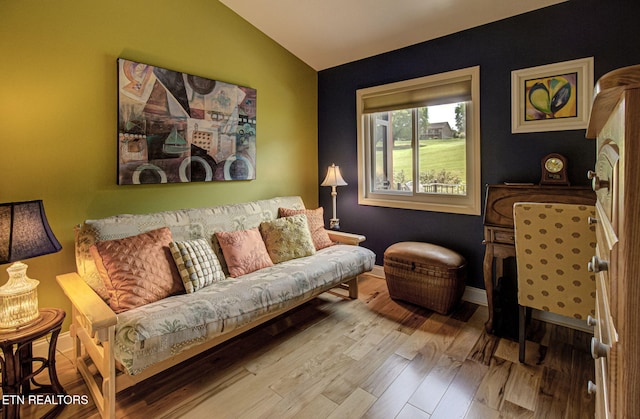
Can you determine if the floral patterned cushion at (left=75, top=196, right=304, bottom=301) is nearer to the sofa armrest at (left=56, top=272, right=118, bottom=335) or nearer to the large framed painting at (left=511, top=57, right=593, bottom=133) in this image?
the sofa armrest at (left=56, top=272, right=118, bottom=335)

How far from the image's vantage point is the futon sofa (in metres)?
1.68

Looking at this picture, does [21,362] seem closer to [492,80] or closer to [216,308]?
[216,308]

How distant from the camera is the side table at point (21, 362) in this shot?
1.60 m

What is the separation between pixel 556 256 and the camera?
195cm

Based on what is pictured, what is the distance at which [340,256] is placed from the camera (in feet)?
9.45

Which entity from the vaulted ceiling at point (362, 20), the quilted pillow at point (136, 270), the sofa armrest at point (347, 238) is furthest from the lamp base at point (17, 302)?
the vaulted ceiling at point (362, 20)

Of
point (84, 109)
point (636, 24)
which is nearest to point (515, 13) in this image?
point (636, 24)

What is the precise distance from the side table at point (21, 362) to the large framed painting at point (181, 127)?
1122 millimetres

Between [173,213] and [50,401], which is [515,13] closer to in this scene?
[173,213]

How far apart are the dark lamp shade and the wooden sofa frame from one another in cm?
32

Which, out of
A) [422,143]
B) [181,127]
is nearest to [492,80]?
[422,143]

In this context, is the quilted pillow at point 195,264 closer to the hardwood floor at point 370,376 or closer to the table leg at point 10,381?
the hardwood floor at point 370,376

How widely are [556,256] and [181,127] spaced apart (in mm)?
2797

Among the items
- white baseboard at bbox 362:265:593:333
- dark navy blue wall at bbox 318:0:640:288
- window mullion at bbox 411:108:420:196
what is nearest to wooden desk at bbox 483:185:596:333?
dark navy blue wall at bbox 318:0:640:288
